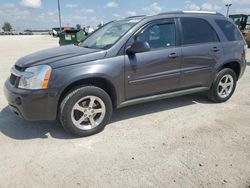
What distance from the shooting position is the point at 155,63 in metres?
3.74

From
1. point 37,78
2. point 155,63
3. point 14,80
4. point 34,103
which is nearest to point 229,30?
point 155,63

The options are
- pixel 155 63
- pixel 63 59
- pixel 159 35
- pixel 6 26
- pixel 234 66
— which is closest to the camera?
pixel 63 59

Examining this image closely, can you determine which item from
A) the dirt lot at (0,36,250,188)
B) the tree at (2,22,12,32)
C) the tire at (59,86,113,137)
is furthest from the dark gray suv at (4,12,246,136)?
the tree at (2,22,12,32)

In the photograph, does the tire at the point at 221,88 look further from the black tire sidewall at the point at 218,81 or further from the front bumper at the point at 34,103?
the front bumper at the point at 34,103

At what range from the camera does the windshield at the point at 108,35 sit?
12.1ft

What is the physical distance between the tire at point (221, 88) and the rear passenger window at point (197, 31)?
0.73 m

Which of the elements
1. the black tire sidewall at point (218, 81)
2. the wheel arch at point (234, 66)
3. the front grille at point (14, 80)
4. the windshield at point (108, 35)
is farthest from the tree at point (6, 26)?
the black tire sidewall at point (218, 81)

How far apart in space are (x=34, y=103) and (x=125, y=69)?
55.4 inches

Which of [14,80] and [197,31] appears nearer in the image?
[14,80]

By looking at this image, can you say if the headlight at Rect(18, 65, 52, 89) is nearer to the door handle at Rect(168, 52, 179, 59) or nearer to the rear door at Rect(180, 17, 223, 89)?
the door handle at Rect(168, 52, 179, 59)

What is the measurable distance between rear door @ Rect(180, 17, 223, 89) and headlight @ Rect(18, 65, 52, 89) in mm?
2346

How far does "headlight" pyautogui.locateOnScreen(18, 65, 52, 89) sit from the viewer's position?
3037 mm

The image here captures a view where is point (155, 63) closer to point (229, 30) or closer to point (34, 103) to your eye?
point (34, 103)

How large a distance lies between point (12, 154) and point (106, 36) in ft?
7.99
